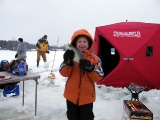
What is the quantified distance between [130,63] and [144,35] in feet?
3.06

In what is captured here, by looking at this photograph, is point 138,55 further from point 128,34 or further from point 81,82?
point 81,82

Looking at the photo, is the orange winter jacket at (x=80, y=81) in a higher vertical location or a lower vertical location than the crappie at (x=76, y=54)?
lower

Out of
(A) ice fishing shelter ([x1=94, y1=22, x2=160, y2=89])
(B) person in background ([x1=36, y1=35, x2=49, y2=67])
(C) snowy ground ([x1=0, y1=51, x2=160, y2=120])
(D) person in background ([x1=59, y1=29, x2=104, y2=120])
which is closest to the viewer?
(D) person in background ([x1=59, y1=29, x2=104, y2=120])

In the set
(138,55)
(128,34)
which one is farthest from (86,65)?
(128,34)

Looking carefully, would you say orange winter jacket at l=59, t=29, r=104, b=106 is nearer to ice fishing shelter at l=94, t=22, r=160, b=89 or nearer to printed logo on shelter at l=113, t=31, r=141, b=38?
ice fishing shelter at l=94, t=22, r=160, b=89

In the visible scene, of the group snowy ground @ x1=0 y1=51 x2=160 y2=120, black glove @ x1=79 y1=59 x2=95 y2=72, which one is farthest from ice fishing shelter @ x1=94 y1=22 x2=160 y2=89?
black glove @ x1=79 y1=59 x2=95 y2=72

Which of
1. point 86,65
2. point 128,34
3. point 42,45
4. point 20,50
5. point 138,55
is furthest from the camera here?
point 42,45

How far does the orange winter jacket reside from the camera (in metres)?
2.20

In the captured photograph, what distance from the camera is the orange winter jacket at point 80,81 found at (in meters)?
2.20

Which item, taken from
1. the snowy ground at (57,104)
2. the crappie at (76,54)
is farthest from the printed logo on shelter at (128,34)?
the crappie at (76,54)

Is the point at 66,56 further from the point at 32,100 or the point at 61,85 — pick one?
the point at 61,85

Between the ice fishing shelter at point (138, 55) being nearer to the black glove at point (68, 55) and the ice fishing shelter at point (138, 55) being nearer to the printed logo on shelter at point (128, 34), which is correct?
the printed logo on shelter at point (128, 34)

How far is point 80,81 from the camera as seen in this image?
2.23 metres

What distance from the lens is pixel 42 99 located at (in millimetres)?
4312
